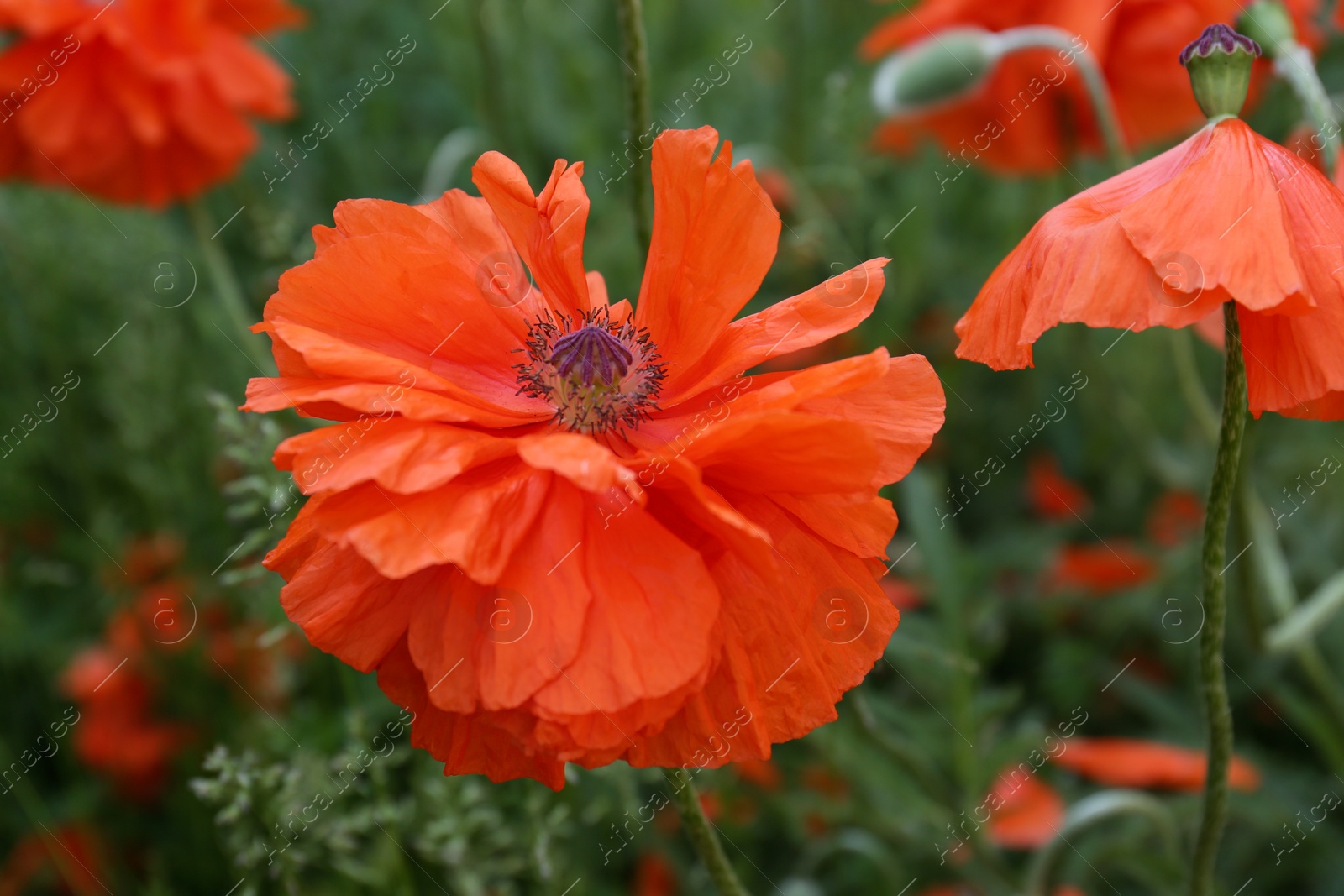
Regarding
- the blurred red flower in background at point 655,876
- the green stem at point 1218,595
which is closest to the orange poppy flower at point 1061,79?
the green stem at point 1218,595

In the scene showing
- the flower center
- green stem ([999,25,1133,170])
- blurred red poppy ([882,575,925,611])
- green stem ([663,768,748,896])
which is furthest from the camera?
blurred red poppy ([882,575,925,611])

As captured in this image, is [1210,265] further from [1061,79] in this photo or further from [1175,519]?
[1175,519]

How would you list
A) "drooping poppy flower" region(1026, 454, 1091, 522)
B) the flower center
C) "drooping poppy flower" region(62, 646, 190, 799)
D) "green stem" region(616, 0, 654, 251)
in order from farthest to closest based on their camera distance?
"drooping poppy flower" region(1026, 454, 1091, 522) < "drooping poppy flower" region(62, 646, 190, 799) < "green stem" region(616, 0, 654, 251) < the flower center

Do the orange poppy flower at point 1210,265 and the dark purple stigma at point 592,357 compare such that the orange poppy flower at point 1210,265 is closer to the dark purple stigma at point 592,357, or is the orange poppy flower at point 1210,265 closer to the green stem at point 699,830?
the dark purple stigma at point 592,357

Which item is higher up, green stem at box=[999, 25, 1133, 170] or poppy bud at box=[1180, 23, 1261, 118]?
poppy bud at box=[1180, 23, 1261, 118]

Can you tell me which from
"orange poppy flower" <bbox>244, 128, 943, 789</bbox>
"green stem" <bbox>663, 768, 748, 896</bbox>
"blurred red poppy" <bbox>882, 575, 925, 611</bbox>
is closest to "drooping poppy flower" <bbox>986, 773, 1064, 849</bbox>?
"blurred red poppy" <bbox>882, 575, 925, 611</bbox>

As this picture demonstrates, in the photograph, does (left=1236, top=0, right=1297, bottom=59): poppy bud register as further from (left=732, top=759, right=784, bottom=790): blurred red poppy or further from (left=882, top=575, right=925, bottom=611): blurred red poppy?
(left=732, top=759, right=784, bottom=790): blurred red poppy

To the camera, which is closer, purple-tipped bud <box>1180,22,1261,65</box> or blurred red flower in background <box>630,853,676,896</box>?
purple-tipped bud <box>1180,22,1261,65</box>
